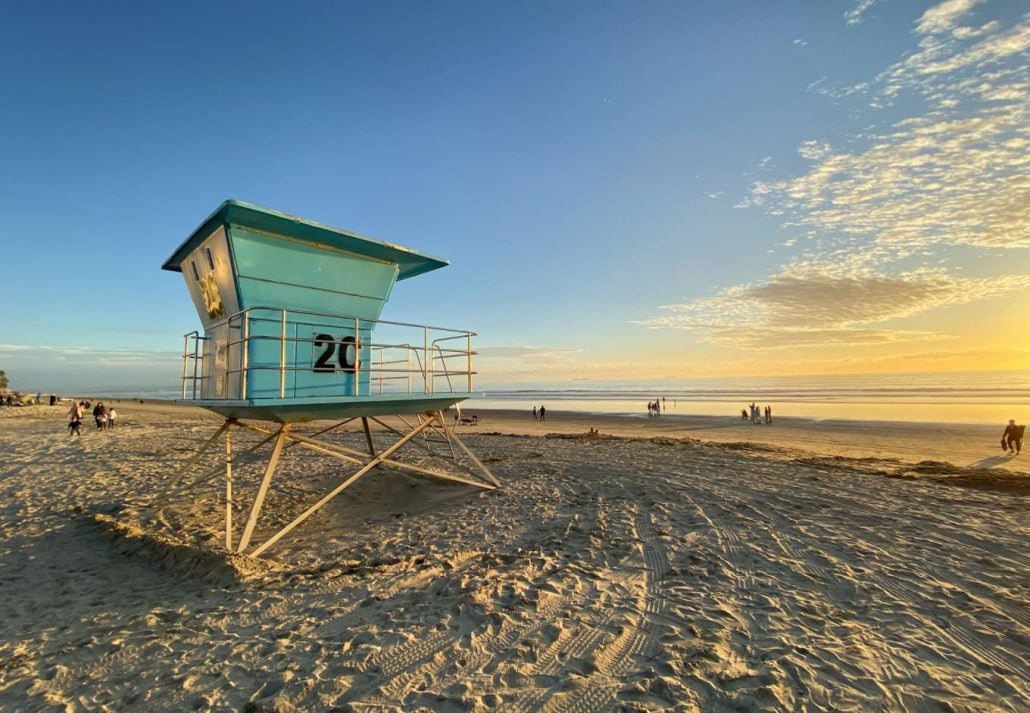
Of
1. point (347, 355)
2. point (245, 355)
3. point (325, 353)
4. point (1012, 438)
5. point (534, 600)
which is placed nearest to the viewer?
point (534, 600)

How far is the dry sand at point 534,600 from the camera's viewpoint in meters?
3.73

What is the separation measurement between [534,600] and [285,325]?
5.02 meters

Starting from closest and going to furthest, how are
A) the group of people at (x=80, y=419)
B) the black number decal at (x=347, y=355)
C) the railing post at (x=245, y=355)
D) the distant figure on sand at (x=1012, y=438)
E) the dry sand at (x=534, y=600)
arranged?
the dry sand at (x=534, y=600) → the railing post at (x=245, y=355) → the black number decal at (x=347, y=355) → the distant figure on sand at (x=1012, y=438) → the group of people at (x=80, y=419)

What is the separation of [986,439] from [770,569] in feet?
82.4

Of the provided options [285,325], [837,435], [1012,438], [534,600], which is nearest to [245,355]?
[285,325]

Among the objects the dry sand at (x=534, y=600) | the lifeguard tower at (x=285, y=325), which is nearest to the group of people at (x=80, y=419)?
the dry sand at (x=534, y=600)

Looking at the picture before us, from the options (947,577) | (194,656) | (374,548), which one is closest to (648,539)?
(947,577)

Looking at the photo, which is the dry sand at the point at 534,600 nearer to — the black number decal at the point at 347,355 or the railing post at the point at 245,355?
the railing post at the point at 245,355

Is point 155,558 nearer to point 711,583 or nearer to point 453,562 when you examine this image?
point 453,562

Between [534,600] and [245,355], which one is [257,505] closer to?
[245,355]

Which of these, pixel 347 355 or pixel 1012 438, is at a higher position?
pixel 347 355

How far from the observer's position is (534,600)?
17.0ft

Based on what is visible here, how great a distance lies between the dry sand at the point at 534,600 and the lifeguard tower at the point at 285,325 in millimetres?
1472

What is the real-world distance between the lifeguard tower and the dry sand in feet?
4.83
